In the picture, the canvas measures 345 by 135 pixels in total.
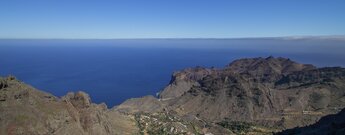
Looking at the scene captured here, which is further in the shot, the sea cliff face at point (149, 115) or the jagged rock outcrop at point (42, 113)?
the sea cliff face at point (149, 115)

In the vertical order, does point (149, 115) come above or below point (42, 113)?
below

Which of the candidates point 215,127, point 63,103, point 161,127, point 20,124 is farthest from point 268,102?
point 20,124

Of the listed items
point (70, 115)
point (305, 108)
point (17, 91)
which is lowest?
point (305, 108)

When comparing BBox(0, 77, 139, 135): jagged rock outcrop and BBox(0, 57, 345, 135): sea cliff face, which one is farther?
BBox(0, 57, 345, 135): sea cliff face

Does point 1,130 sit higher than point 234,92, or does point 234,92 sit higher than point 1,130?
point 1,130

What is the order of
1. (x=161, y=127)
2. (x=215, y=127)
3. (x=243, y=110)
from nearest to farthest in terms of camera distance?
(x=161, y=127)
(x=215, y=127)
(x=243, y=110)

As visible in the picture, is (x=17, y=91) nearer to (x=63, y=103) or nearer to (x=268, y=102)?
(x=63, y=103)

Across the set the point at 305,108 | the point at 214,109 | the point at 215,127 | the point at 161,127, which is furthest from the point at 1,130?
the point at 305,108

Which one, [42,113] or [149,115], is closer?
[42,113]

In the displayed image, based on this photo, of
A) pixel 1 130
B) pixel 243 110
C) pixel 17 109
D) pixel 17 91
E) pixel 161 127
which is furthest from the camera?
pixel 243 110

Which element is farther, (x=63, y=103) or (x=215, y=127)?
(x=215, y=127)
